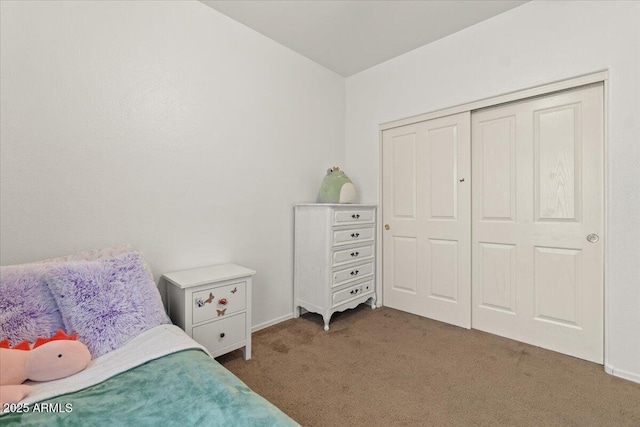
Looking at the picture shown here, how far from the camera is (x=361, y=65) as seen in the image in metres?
3.09

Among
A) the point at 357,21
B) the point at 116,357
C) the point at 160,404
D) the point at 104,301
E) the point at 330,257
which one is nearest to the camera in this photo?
the point at 160,404

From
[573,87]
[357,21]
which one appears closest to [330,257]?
[357,21]

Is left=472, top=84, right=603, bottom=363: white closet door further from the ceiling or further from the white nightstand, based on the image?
the white nightstand

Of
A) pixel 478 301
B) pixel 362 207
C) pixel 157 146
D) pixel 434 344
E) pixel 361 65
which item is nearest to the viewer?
pixel 157 146

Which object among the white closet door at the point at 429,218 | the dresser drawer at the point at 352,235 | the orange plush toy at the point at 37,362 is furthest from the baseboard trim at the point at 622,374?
the orange plush toy at the point at 37,362

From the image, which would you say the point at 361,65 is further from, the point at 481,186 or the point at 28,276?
the point at 28,276

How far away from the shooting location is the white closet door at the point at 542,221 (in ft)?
6.38

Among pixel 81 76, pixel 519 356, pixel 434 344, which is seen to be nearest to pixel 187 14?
pixel 81 76

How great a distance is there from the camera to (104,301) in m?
1.31

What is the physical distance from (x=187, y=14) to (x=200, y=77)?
44 centimetres

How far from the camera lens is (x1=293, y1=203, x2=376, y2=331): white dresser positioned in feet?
8.12

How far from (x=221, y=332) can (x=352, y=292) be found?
1.31 m

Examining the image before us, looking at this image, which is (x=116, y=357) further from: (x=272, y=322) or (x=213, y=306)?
(x=272, y=322)

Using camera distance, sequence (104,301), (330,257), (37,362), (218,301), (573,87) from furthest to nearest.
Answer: (330,257) → (573,87) → (218,301) → (104,301) → (37,362)
